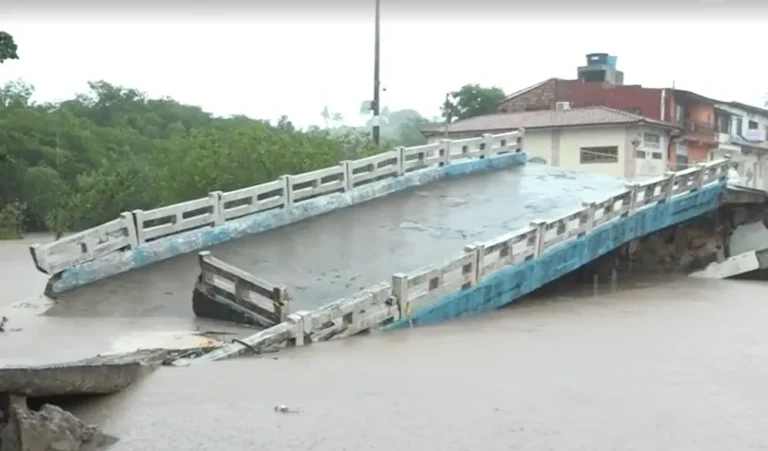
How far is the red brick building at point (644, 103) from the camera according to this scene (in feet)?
127

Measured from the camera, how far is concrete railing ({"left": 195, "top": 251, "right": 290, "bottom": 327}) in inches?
371

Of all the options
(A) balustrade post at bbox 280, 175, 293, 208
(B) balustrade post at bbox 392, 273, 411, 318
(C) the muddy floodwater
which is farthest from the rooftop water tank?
(B) balustrade post at bbox 392, 273, 411, 318

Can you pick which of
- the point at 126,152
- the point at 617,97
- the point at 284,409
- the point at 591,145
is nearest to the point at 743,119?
the point at 617,97

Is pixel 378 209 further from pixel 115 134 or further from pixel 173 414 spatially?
pixel 115 134

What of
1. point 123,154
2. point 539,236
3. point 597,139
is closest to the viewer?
point 539,236

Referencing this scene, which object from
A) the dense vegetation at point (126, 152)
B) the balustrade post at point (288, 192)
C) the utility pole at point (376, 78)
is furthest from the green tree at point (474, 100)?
the balustrade post at point (288, 192)

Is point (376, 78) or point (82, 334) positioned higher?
point (376, 78)

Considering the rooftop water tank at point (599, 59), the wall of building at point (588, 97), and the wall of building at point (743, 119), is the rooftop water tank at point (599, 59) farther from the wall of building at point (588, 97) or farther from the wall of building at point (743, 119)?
the wall of building at point (743, 119)

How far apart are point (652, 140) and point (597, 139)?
239 centimetres

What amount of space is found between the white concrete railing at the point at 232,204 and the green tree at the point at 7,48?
16.0 ft

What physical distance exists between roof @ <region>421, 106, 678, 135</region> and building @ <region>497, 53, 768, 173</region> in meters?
1.74

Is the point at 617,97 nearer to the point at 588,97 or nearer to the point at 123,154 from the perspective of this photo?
the point at 588,97

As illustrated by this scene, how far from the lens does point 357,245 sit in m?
13.2

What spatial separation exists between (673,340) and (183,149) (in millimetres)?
13587
